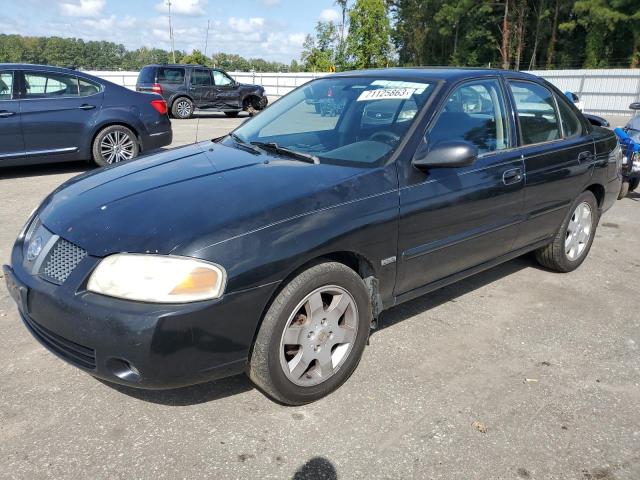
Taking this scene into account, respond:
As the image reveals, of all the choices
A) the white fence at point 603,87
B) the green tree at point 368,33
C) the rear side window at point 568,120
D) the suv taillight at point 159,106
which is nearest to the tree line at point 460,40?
the green tree at point 368,33

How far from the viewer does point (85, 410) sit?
2.69m

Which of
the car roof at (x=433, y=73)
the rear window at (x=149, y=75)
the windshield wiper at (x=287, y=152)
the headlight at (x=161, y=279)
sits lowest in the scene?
the headlight at (x=161, y=279)

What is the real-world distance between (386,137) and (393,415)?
5.14 ft

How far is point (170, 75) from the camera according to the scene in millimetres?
18469

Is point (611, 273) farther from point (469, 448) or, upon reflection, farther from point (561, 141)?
point (469, 448)

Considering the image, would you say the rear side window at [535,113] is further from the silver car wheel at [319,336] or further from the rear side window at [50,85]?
the rear side window at [50,85]

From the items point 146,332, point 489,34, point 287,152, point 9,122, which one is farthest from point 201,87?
point 489,34

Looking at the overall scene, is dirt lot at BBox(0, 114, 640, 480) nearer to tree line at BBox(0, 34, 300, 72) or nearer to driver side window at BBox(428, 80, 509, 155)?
driver side window at BBox(428, 80, 509, 155)

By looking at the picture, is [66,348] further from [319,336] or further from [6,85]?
[6,85]

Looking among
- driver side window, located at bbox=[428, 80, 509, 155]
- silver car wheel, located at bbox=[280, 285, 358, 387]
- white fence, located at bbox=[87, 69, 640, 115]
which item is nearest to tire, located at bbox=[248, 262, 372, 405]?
silver car wheel, located at bbox=[280, 285, 358, 387]

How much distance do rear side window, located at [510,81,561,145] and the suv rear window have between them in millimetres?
16148

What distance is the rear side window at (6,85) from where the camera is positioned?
293 inches

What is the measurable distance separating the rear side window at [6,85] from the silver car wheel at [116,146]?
4.36ft

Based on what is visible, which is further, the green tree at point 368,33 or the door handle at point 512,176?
the green tree at point 368,33
